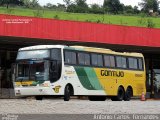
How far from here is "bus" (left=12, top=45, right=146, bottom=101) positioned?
27703mm

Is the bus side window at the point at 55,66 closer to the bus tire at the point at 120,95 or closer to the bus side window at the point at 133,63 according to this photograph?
the bus tire at the point at 120,95

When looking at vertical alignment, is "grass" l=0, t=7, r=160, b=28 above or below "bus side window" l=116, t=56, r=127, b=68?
above

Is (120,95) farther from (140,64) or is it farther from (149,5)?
(149,5)

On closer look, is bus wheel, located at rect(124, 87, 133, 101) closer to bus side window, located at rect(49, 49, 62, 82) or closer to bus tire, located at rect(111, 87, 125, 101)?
bus tire, located at rect(111, 87, 125, 101)

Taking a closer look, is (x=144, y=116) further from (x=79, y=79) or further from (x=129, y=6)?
(x=129, y=6)

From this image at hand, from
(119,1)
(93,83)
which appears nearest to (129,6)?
(119,1)

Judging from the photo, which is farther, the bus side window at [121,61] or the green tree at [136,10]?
the green tree at [136,10]

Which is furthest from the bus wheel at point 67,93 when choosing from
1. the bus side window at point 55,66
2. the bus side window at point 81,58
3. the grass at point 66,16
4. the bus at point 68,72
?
the grass at point 66,16

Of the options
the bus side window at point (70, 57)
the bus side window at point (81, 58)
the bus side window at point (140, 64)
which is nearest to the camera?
the bus side window at point (70, 57)

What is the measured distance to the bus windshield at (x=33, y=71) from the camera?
2766 cm

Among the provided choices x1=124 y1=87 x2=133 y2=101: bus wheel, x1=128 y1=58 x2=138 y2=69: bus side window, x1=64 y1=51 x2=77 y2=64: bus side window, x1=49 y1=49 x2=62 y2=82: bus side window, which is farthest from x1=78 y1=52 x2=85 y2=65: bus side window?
x1=128 y1=58 x2=138 y2=69: bus side window

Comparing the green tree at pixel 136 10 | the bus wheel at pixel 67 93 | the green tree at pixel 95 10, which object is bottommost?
the bus wheel at pixel 67 93

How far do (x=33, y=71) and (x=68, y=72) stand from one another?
1877 millimetres

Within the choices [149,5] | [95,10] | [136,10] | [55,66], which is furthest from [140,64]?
[149,5]
